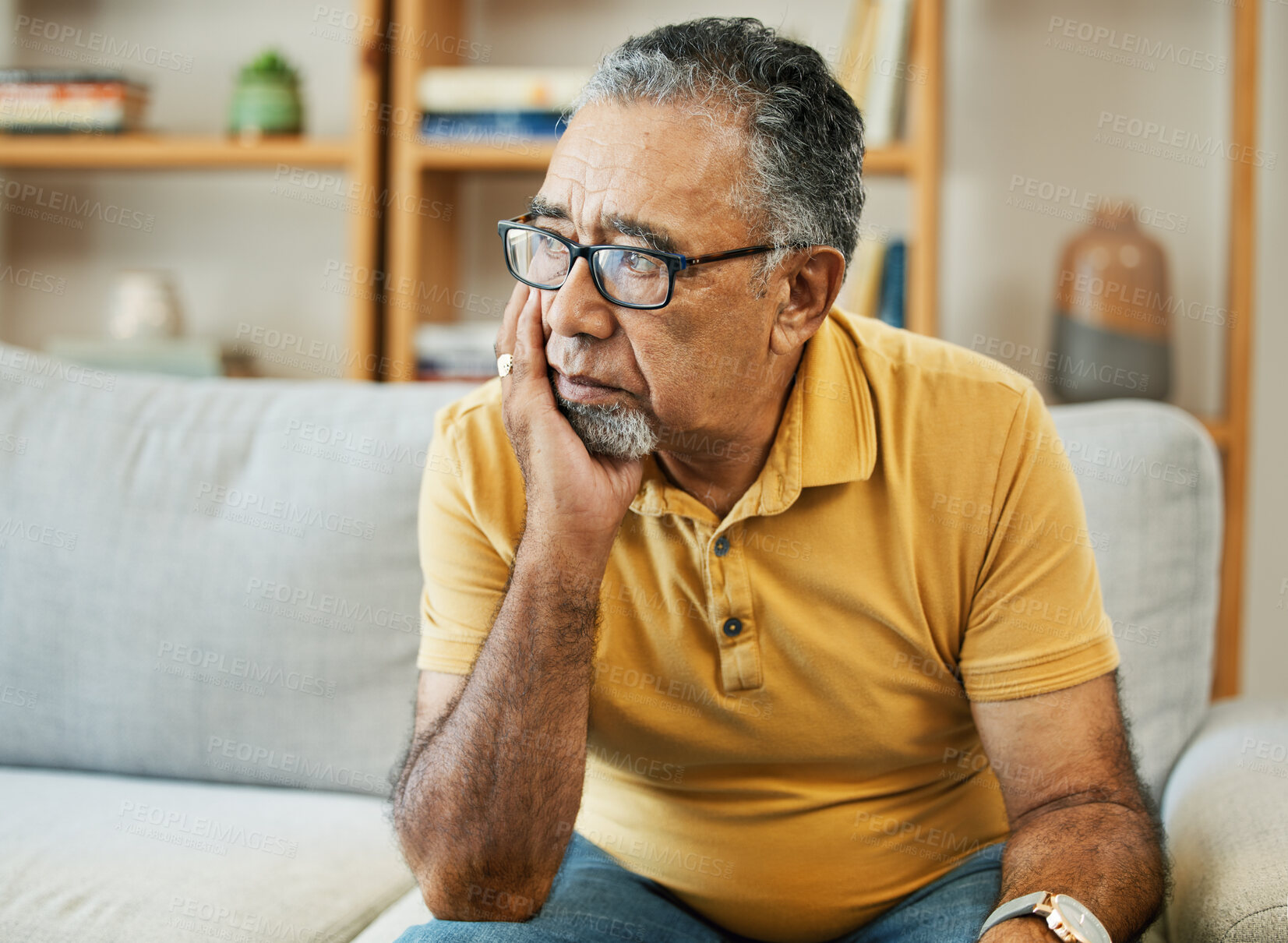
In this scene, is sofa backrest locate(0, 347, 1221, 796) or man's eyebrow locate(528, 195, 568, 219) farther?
sofa backrest locate(0, 347, 1221, 796)

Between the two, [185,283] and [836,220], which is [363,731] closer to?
[836,220]

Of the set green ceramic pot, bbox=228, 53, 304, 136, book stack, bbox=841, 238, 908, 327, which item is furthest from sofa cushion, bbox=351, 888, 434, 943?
green ceramic pot, bbox=228, 53, 304, 136

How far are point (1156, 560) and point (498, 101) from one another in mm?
1387

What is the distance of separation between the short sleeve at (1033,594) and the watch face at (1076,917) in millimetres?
183

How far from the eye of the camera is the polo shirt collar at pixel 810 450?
42.2 inches

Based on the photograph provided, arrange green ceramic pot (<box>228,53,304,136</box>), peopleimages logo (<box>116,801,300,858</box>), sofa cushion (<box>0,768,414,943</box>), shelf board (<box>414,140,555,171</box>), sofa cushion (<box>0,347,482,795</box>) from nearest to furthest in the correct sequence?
sofa cushion (<box>0,768,414,943</box>), peopleimages logo (<box>116,801,300,858</box>), sofa cushion (<box>0,347,482,795</box>), shelf board (<box>414,140,555,171</box>), green ceramic pot (<box>228,53,304,136</box>)

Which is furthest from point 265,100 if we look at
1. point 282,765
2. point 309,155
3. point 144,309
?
point 282,765

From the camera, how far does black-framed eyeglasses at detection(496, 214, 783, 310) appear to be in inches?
38.9

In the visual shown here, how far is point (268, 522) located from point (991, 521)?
2.88 feet

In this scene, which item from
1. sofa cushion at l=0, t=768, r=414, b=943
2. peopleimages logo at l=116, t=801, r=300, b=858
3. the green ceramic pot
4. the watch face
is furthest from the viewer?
the green ceramic pot

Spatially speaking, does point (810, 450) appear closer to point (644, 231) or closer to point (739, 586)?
point (739, 586)

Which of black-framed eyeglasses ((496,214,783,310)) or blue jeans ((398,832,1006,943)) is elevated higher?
black-framed eyeglasses ((496,214,783,310))

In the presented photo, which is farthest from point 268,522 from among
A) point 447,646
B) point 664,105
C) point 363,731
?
point 664,105

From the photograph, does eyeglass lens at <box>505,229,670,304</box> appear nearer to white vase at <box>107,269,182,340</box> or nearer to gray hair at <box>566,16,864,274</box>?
gray hair at <box>566,16,864,274</box>
